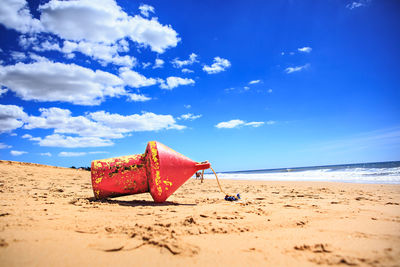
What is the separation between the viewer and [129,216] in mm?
2801

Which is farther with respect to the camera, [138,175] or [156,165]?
[138,175]

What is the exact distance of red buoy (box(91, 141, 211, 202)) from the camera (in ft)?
12.7

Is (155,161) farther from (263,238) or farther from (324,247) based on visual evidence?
(324,247)

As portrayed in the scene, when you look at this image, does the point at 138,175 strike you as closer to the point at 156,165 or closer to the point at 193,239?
the point at 156,165

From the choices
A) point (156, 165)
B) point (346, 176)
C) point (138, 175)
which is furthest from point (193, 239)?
point (346, 176)

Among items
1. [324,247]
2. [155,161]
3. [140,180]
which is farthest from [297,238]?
[140,180]

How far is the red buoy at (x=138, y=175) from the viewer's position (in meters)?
3.88

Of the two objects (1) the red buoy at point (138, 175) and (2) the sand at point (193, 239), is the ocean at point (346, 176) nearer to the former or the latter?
(2) the sand at point (193, 239)

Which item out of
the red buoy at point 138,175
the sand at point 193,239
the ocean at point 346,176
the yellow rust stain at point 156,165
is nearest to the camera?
the sand at point 193,239

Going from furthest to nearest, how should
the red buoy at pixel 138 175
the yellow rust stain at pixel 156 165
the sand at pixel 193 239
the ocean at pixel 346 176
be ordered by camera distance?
the ocean at pixel 346 176 → the red buoy at pixel 138 175 → the yellow rust stain at pixel 156 165 → the sand at pixel 193 239

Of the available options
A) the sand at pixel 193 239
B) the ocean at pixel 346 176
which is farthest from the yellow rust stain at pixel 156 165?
the ocean at pixel 346 176

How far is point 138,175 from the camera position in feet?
13.1

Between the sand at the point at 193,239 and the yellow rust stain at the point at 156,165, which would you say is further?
the yellow rust stain at the point at 156,165

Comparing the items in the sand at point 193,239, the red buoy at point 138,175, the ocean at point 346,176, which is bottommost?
the ocean at point 346,176
